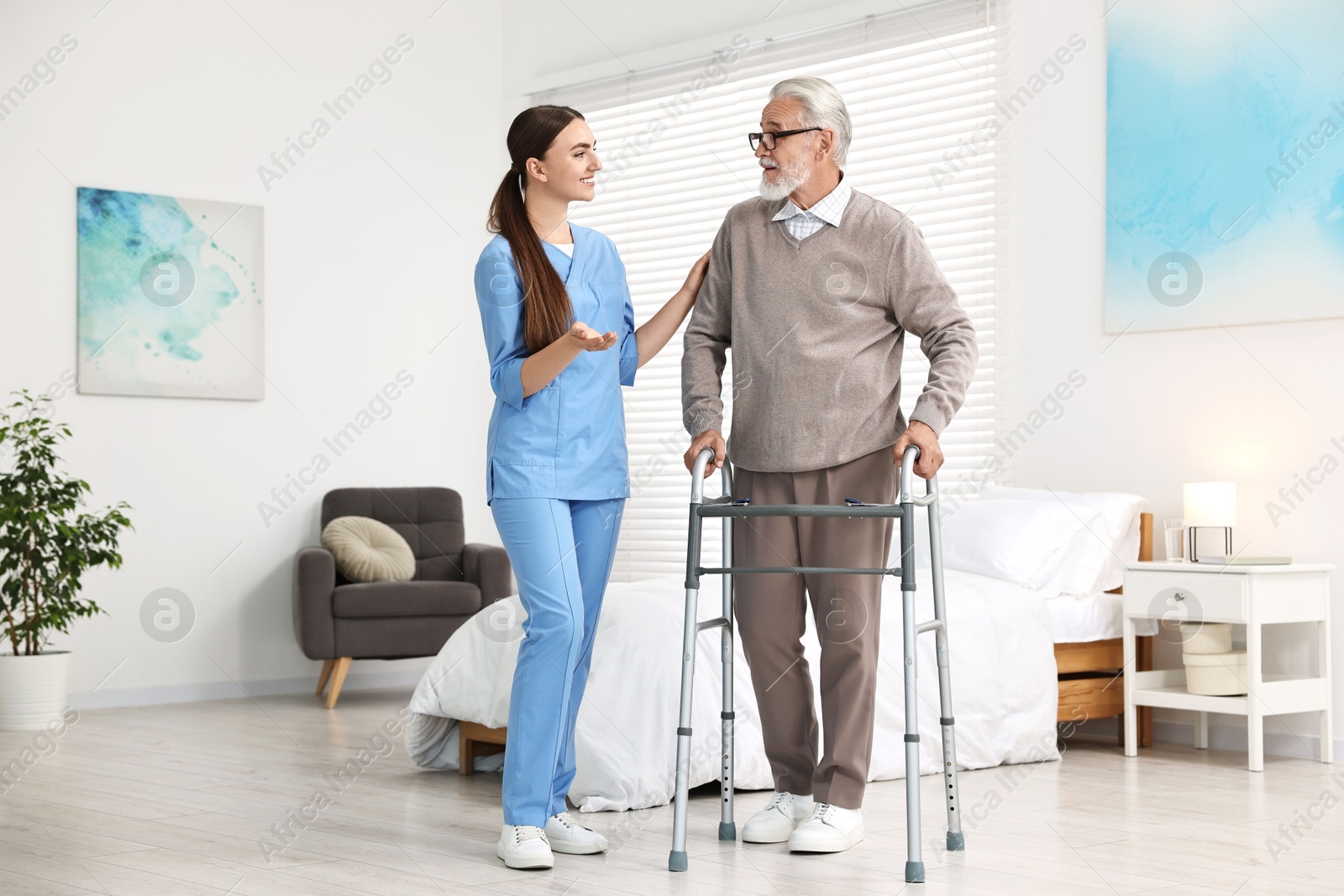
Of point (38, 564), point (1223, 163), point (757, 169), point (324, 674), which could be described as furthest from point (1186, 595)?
point (38, 564)

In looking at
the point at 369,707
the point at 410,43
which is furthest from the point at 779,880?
the point at 410,43

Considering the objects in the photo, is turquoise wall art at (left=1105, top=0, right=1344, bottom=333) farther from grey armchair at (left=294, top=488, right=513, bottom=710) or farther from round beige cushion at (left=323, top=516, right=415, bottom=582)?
round beige cushion at (left=323, top=516, right=415, bottom=582)

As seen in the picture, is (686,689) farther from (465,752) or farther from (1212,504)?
(1212,504)

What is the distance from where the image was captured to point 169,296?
18.9 feet

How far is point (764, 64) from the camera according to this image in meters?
5.97

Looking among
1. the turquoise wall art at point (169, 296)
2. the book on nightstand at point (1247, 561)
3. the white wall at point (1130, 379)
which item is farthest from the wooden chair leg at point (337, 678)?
the book on nightstand at point (1247, 561)

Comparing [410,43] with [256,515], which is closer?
[256,515]

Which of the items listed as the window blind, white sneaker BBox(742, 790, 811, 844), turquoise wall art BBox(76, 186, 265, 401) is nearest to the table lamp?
the window blind

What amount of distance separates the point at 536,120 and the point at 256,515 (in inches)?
143

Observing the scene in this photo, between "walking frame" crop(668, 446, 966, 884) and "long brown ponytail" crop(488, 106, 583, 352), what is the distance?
1.30ft

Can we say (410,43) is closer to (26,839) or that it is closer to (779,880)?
(26,839)

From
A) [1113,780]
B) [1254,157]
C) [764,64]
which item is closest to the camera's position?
[1113,780]

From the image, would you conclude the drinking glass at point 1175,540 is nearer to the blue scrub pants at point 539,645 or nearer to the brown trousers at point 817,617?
the brown trousers at point 817,617

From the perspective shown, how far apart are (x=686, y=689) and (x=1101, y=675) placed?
2.38 meters
